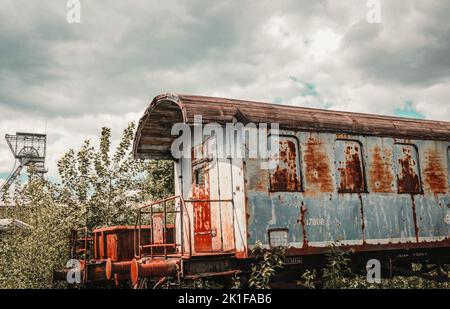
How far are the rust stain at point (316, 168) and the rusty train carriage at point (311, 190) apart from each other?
21 millimetres

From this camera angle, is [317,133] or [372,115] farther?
[372,115]

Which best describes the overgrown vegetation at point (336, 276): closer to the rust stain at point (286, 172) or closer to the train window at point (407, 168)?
the rust stain at point (286, 172)

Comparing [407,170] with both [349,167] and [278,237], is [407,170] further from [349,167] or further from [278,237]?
[278,237]

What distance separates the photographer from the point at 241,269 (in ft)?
24.0

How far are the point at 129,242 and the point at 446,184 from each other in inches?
317

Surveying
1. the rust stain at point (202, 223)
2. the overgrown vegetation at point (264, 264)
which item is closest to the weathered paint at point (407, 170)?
the overgrown vegetation at point (264, 264)

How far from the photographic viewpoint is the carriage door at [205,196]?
28.0ft

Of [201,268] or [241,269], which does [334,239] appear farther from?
[201,268]

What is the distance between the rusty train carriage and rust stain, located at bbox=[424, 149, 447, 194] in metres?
0.02

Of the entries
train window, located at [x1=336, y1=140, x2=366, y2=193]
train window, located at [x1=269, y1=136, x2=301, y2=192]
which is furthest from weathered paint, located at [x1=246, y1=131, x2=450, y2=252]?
train window, located at [x1=269, y1=136, x2=301, y2=192]

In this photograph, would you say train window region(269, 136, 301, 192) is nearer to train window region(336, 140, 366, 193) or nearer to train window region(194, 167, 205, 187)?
train window region(336, 140, 366, 193)

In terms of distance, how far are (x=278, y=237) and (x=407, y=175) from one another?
386 centimetres

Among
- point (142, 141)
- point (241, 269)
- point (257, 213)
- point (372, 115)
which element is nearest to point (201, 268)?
point (241, 269)

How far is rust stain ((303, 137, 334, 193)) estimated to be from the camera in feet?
26.5
